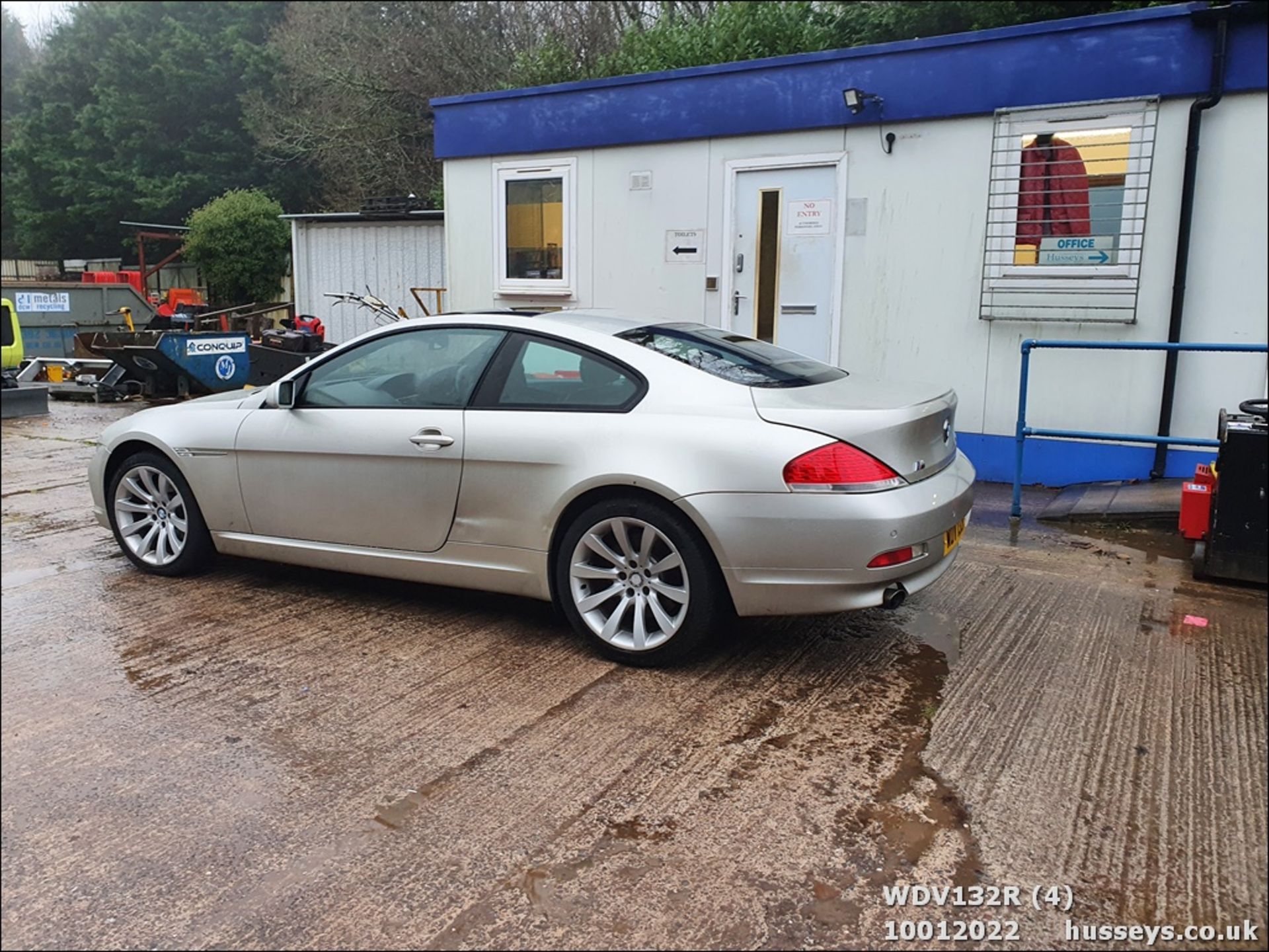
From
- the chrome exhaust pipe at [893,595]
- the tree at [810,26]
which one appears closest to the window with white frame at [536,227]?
the chrome exhaust pipe at [893,595]

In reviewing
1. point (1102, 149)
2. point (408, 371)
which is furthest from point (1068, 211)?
point (408, 371)

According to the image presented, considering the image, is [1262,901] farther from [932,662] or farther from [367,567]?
[367,567]

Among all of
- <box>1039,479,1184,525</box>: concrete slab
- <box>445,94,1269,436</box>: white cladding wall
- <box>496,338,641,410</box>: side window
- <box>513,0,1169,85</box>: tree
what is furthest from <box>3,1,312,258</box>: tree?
<box>513,0,1169,85</box>: tree

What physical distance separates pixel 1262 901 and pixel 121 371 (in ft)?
37.9

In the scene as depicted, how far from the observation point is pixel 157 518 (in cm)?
512

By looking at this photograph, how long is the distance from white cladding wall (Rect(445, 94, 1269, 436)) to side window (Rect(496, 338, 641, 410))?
11.8 ft

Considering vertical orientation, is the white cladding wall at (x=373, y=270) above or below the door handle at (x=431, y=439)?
above

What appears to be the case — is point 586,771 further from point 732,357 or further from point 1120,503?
point 1120,503

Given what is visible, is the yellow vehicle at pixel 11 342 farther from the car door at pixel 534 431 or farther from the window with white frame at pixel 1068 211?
the window with white frame at pixel 1068 211

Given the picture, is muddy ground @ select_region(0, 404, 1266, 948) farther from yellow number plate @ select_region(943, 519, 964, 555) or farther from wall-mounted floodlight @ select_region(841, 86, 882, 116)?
wall-mounted floodlight @ select_region(841, 86, 882, 116)

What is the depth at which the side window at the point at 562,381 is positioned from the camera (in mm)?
4207

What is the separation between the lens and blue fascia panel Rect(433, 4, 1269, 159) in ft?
21.7

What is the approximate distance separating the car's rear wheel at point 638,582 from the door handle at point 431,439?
691 mm

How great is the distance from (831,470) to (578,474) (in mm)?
1005
